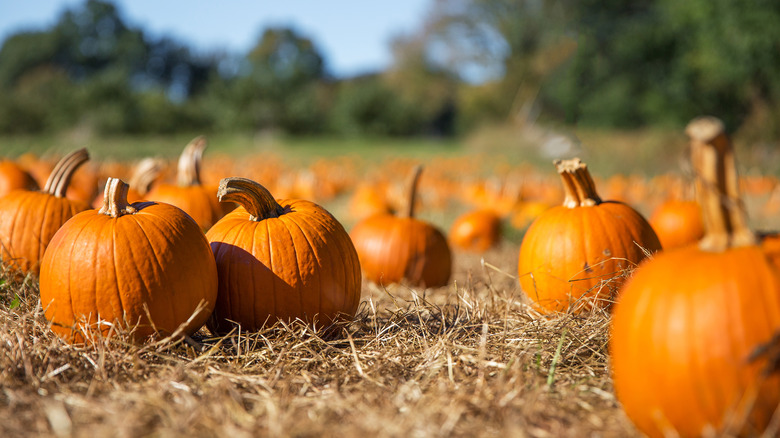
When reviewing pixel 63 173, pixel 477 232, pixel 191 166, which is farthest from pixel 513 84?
pixel 63 173

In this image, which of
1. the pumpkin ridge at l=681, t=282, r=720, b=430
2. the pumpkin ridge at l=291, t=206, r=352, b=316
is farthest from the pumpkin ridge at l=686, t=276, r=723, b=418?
the pumpkin ridge at l=291, t=206, r=352, b=316

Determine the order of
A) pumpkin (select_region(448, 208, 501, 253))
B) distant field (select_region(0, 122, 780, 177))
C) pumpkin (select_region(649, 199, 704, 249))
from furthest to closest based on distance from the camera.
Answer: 1. distant field (select_region(0, 122, 780, 177))
2. pumpkin (select_region(448, 208, 501, 253))
3. pumpkin (select_region(649, 199, 704, 249))

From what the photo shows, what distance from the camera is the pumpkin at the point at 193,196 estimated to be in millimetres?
4020

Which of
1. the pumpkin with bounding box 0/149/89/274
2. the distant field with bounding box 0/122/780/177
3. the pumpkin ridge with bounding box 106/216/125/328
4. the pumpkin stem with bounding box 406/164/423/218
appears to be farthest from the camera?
the distant field with bounding box 0/122/780/177

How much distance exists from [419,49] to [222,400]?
1758 inches

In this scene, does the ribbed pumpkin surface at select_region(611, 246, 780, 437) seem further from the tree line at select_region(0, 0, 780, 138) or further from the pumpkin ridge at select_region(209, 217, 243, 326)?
the tree line at select_region(0, 0, 780, 138)

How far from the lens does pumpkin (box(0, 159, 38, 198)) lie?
4405mm

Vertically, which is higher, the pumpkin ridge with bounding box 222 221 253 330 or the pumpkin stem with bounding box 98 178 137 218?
the pumpkin stem with bounding box 98 178 137 218

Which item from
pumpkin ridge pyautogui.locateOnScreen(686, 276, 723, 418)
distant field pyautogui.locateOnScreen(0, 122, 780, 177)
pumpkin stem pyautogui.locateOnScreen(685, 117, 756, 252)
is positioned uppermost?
pumpkin stem pyautogui.locateOnScreen(685, 117, 756, 252)

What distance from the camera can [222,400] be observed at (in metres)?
1.96

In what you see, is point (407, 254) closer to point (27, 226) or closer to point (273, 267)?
point (273, 267)

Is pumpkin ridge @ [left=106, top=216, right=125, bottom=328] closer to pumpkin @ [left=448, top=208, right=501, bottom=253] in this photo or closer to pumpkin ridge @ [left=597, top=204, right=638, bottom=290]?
pumpkin ridge @ [left=597, top=204, right=638, bottom=290]

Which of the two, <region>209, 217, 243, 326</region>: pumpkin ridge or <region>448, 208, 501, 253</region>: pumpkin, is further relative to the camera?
<region>448, 208, 501, 253</region>: pumpkin

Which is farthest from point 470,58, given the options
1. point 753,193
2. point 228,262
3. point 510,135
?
point 228,262
